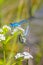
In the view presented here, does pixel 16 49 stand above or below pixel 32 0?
below

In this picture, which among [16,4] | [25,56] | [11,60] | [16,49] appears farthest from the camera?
[16,4]

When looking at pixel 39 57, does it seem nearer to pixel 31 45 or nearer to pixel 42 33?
pixel 31 45

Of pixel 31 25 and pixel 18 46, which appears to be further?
pixel 31 25

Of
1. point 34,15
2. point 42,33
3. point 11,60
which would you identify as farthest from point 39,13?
point 11,60

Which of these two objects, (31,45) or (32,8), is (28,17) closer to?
(32,8)

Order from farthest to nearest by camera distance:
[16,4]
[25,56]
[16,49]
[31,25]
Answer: [16,4] → [31,25] → [16,49] → [25,56]

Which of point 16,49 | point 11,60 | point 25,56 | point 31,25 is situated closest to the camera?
point 25,56

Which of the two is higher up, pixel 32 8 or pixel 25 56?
pixel 32 8

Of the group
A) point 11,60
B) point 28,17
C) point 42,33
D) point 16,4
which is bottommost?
point 11,60

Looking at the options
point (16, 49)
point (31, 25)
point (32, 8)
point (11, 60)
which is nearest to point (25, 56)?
point (11, 60)
